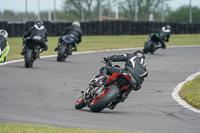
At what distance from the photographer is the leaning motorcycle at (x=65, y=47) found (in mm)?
18859

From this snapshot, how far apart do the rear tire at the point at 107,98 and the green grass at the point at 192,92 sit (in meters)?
2.01

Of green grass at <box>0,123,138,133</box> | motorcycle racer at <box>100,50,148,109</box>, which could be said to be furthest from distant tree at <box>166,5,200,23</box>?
green grass at <box>0,123,138,133</box>

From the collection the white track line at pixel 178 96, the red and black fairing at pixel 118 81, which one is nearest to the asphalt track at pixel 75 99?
the white track line at pixel 178 96

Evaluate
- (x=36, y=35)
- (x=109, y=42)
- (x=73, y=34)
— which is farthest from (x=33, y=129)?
(x=109, y=42)

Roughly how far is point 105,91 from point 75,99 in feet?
7.15

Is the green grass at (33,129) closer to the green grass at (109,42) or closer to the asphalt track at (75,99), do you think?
the asphalt track at (75,99)

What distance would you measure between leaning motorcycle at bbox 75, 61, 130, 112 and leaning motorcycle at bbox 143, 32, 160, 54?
1434 cm

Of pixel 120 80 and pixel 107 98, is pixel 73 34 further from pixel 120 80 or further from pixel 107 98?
pixel 107 98

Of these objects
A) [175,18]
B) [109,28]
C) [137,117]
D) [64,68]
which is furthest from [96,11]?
[137,117]

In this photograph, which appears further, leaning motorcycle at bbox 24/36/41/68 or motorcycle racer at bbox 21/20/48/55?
motorcycle racer at bbox 21/20/48/55

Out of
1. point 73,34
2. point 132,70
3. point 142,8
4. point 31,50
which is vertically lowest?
point 31,50

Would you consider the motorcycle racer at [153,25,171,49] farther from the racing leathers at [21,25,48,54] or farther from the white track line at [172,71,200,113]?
the white track line at [172,71,200,113]

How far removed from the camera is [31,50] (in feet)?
53.2

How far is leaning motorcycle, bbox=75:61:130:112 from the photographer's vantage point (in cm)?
814
